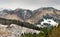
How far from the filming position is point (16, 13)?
43.6 metres

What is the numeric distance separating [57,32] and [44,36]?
183 centimetres

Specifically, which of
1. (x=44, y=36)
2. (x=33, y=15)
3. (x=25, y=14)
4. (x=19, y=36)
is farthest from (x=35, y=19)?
(x=44, y=36)

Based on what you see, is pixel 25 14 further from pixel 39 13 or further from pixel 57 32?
pixel 57 32

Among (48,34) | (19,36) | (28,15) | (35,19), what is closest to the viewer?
(48,34)

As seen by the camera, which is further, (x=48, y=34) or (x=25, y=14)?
(x=25, y=14)

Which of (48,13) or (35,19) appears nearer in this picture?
(35,19)

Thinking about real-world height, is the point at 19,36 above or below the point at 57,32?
below

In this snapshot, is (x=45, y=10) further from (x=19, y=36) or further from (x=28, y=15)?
(x=19, y=36)

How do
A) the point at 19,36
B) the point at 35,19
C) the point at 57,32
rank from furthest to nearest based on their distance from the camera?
the point at 35,19, the point at 19,36, the point at 57,32

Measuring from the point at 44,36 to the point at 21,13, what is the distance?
2720 cm

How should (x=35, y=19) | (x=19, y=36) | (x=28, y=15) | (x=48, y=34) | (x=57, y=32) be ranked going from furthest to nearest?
(x=28, y=15) < (x=35, y=19) < (x=19, y=36) < (x=48, y=34) < (x=57, y=32)

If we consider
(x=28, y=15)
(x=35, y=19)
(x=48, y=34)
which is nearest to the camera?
(x=48, y=34)

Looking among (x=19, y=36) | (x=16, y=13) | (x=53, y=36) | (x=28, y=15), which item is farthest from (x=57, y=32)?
(x=16, y=13)

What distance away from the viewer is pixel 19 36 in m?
18.6
